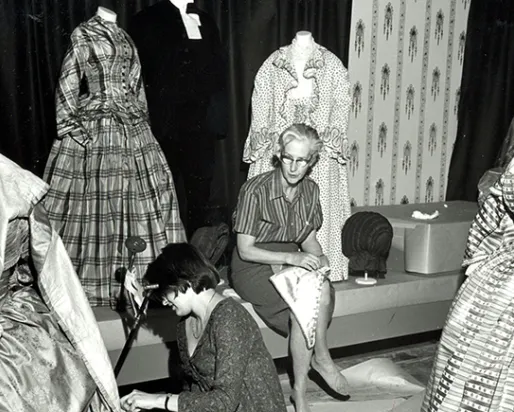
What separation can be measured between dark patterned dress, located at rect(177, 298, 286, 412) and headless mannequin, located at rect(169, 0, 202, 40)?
213cm

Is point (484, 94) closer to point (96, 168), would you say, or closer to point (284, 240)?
point (284, 240)

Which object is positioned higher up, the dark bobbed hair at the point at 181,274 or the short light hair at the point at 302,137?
the short light hair at the point at 302,137

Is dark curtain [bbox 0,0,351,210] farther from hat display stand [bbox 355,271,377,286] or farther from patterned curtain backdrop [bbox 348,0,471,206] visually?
hat display stand [bbox 355,271,377,286]

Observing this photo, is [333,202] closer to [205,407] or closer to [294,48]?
[294,48]

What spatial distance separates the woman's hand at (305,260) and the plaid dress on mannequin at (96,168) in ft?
2.25

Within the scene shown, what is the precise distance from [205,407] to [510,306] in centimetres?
93

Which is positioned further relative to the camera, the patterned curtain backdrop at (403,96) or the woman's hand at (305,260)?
the patterned curtain backdrop at (403,96)

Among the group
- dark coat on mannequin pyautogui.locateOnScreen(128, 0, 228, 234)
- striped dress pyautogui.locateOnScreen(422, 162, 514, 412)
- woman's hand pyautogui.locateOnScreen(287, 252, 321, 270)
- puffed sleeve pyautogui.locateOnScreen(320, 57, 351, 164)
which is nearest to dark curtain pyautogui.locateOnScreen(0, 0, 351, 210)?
dark coat on mannequin pyautogui.locateOnScreen(128, 0, 228, 234)

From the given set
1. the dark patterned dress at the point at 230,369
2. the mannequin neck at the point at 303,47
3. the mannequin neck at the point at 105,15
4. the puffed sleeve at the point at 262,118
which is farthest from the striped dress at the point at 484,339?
the mannequin neck at the point at 105,15

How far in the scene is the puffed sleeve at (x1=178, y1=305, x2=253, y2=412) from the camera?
2018mm

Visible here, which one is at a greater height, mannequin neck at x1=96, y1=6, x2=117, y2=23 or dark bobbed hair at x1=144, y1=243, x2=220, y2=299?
mannequin neck at x1=96, y1=6, x2=117, y2=23

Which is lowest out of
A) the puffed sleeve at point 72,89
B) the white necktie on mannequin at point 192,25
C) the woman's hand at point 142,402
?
the woman's hand at point 142,402

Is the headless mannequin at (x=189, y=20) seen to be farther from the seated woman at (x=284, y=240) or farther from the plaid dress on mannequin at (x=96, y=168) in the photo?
the seated woman at (x=284, y=240)

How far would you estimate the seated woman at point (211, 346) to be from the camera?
2031 mm
